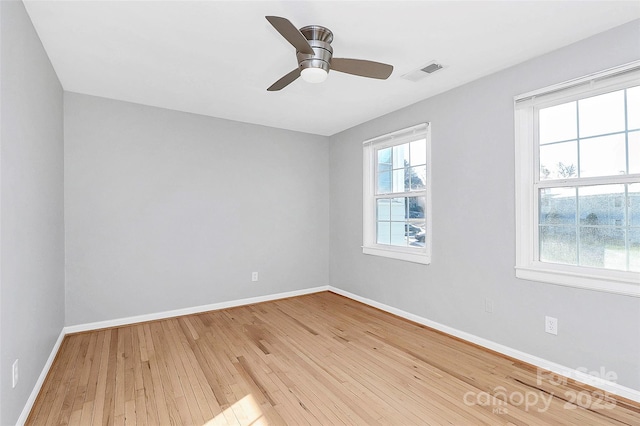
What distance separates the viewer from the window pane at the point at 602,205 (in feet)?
7.07

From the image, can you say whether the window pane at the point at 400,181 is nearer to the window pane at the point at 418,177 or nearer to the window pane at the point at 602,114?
the window pane at the point at 418,177

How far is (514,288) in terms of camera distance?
2.64m

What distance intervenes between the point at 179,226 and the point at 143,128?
1.23 m

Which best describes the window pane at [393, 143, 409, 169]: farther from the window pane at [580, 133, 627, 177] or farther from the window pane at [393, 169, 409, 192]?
the window pane at [580, 133, 627, 177]

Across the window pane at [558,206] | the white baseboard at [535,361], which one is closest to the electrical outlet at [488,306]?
the white baseboard at [535,361]

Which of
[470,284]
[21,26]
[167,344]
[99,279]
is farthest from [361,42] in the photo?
[99,279]

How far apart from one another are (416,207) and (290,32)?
2.54 m

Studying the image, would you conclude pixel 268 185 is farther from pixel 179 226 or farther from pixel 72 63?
pixel 72 63

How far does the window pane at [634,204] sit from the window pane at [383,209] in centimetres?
235

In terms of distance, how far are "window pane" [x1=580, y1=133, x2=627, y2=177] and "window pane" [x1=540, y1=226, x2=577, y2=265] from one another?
1.50ft

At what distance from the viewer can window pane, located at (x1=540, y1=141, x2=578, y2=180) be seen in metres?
2.39

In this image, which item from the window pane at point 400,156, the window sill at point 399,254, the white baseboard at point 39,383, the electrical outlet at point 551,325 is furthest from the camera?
the window pane at point 400,156

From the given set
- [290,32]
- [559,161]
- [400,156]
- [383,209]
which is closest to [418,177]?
[400,156]

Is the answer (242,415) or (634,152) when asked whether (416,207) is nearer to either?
(634,152)
